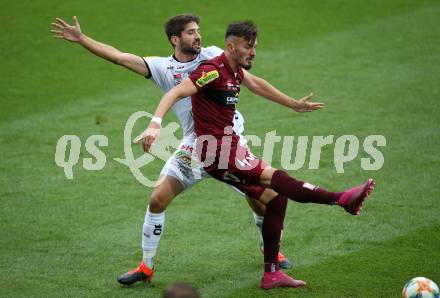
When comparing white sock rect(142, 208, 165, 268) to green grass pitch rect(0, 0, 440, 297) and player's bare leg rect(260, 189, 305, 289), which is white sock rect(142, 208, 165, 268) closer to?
green grass pitch rect(0, 0, 440, 297)

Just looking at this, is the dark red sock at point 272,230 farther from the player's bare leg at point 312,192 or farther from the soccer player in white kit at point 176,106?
the player's bare leg at point 312,192

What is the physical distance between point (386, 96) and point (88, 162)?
5.26 m

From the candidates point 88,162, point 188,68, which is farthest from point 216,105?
point 88,162

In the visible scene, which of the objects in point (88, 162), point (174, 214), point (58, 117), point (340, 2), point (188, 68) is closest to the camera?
point (188, 68)

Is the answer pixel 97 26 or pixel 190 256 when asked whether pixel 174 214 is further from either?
pixel 97 26

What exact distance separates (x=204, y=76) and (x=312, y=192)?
1.42 metres

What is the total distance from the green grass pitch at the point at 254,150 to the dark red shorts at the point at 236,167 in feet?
3.27

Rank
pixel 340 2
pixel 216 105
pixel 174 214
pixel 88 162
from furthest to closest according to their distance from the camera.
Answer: pixel 340 2, pixel 88 162, pixel 174 214, pixel 216 105

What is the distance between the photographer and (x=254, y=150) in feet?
37.8

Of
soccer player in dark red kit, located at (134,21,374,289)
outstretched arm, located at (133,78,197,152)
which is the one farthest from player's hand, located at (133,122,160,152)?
soccer player in dark red kit, located at (134,21,374,289)

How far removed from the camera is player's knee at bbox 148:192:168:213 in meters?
7.64

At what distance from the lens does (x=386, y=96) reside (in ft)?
43.8

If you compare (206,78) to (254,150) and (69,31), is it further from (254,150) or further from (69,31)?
(254,150)

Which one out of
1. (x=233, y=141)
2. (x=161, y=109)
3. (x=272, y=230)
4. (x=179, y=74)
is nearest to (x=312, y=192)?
(x=272, y=230)
